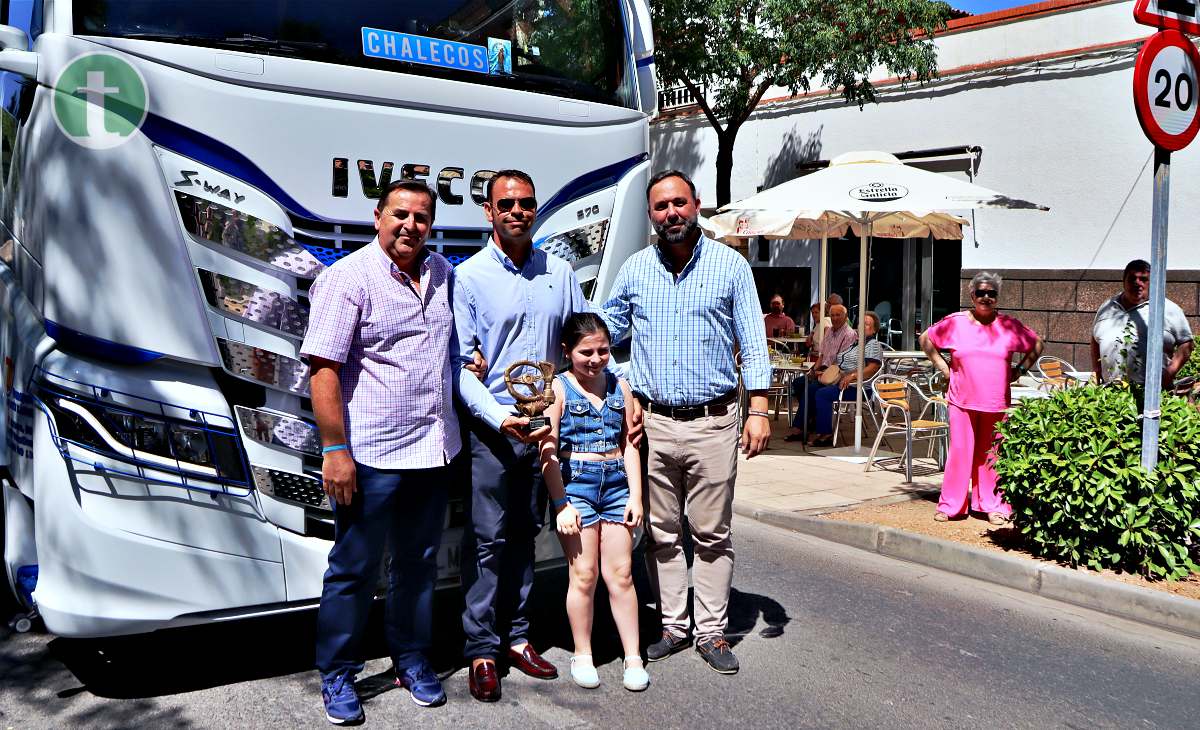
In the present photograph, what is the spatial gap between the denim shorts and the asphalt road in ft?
2.28

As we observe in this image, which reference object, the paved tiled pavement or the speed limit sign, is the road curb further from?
the speed limit sign

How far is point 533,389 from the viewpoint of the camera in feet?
13.4

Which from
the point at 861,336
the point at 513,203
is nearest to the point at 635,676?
the point at 513,203

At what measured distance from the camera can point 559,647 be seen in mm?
4816

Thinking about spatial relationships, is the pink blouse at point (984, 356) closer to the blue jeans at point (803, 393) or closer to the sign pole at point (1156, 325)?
the sign pole at point (1156, 325)

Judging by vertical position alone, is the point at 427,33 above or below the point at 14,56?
above

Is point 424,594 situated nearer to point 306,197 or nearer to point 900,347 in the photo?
point 306,197

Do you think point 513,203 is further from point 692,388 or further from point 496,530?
point 496,530

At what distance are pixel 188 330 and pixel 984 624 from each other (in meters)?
3.89

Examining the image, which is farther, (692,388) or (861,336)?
(861,336)

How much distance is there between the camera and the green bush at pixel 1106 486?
5.59 m

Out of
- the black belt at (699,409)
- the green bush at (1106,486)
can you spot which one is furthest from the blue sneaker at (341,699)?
the green bush at (1106,486)

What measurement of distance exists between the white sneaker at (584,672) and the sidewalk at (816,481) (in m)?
3.42

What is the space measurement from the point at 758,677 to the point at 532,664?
0.94 meters
